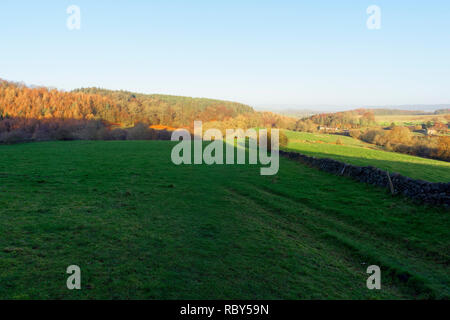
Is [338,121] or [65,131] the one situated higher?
[338,121]

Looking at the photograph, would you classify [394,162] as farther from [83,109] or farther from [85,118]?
[83,109]

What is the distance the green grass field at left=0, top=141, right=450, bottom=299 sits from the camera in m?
5.97

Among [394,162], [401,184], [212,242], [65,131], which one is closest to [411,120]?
[394,162]

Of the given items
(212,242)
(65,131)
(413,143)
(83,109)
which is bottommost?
(212,242)

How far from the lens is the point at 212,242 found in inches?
347

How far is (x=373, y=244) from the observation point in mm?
10094

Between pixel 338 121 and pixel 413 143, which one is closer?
pixel 413 143

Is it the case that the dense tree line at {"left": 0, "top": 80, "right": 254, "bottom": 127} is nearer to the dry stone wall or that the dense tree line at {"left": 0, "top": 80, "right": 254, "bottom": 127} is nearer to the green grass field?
the green grass field

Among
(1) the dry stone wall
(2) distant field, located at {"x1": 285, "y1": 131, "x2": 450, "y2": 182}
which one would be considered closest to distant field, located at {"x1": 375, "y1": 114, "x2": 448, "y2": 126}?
(2) distant field, located at {"x1": 285, "y1": 131, "x2": 450, "y2": 182}

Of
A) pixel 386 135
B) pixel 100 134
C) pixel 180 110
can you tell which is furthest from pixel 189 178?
pixel 180 110

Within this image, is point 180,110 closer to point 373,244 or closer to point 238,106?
point 238,106

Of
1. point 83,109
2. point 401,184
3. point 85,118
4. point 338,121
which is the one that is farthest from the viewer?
point 338,121

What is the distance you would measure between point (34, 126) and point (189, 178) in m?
70.7
